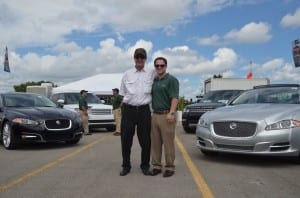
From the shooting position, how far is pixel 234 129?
8.04 meters

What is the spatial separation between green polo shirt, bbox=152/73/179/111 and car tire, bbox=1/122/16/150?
189 inches

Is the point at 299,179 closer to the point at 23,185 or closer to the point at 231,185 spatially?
the point at 231,185

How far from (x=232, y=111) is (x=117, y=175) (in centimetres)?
266

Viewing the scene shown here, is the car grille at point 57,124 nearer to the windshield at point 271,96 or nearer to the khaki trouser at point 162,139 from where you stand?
the windshield at point 271,96

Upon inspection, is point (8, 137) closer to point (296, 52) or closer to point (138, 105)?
point (138, 105)

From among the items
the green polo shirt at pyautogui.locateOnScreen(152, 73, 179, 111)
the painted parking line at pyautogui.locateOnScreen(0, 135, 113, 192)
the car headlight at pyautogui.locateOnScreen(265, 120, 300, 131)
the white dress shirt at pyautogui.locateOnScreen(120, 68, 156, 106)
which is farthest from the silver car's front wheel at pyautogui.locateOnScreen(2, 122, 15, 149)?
the car headlight at pyautogui.locateOnScreen(265, 120, 300, 131)

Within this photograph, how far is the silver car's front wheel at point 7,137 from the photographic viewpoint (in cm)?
1058

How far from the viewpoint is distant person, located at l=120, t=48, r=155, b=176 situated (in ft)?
23.0

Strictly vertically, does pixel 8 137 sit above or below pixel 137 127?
below

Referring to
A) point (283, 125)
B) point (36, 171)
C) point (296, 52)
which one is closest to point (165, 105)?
point (283, 125)

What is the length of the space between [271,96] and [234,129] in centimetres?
176

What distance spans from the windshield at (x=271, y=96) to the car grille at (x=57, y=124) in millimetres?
3856

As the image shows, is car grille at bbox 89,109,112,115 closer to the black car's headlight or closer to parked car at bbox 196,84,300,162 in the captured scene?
the black car's headlight

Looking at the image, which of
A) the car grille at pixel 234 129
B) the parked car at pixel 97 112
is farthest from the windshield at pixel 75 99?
the car grille at pixel 234 129
